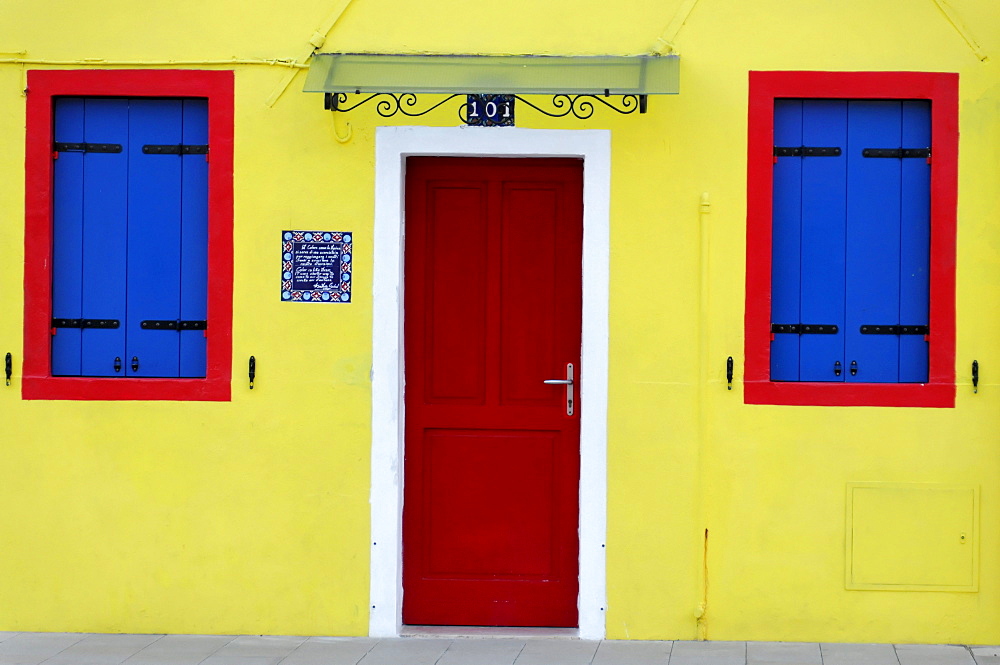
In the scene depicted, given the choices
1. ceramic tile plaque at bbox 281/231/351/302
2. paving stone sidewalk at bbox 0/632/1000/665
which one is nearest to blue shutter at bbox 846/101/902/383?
paving stone sidewalk at bbox 0/632/1000/665

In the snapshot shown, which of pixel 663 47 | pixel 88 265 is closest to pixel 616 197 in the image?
pixel 663 47

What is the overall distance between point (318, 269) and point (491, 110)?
1223 mm

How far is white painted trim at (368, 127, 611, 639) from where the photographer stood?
620 cm

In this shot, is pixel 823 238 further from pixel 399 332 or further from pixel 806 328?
pixel 399 332

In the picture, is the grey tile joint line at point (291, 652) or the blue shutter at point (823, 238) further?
the blue shutter at point (823, 238)

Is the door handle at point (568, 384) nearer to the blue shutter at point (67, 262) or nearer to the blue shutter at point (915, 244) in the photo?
the blue shutter at point (915, 244)

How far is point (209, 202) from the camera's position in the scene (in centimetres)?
627

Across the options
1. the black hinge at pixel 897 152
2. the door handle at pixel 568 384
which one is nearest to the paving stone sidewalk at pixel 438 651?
the door handle at pixel 568 384

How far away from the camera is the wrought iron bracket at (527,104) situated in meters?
6.21

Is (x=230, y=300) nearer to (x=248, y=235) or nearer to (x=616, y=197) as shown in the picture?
(x=248, y=235)

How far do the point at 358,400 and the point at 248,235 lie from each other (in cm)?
104

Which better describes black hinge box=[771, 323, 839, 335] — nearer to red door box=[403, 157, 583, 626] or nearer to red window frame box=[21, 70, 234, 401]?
red door box=[403, 157, 583, 626]

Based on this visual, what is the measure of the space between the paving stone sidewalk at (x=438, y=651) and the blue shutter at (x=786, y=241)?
141 cm

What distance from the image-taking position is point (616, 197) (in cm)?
620
